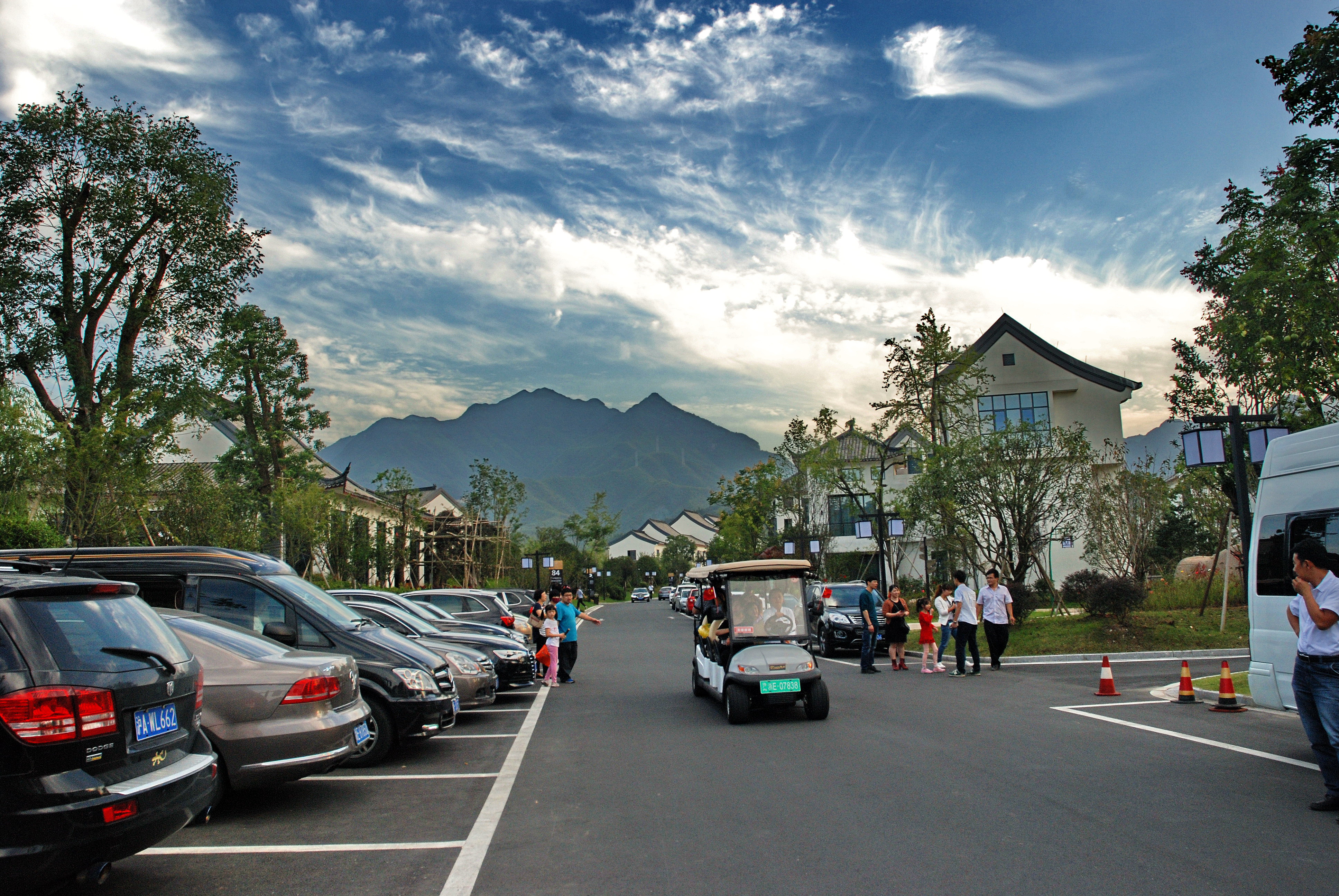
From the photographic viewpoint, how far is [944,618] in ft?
56.7

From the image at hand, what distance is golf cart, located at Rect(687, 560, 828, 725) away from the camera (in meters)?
11.2

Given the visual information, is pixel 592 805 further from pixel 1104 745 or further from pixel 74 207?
pixel 74 207

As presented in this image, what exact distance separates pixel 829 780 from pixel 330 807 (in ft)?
13.6

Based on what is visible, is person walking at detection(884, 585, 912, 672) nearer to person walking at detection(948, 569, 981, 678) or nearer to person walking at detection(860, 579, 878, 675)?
person walking at detection(860, 579, 878, 675)

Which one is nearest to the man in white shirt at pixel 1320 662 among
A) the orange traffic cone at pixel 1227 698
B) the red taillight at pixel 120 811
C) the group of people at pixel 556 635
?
the orange traffic cone at pixel 1227 698

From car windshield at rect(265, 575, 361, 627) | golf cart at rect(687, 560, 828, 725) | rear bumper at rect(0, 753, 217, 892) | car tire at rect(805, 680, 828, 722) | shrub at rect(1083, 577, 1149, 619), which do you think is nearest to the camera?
rear bumper at rect(0, 753, 217, 892)

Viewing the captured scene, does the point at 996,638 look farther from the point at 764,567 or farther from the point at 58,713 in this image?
the point at 58,713

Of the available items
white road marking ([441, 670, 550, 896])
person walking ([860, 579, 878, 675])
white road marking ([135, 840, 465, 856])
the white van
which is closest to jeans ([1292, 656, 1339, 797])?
the white van

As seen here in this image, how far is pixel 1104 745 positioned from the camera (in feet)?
29.5

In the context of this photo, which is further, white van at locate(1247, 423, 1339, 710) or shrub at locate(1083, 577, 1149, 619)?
A: shrub at locate(1083, 577, 1149, 619)

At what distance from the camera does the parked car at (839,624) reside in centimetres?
2139

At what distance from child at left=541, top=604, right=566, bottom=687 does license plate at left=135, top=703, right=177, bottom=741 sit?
11.6 meters

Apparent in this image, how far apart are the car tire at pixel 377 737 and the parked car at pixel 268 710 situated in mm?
1871

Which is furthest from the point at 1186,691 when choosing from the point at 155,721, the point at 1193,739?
the point at 155,721
